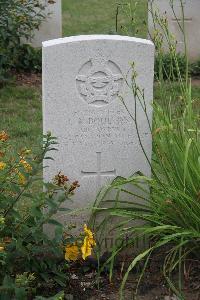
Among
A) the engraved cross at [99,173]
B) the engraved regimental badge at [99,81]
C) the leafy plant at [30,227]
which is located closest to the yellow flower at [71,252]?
the leafy plant at [30,227]

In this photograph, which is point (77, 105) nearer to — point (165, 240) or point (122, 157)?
point (122, 157)

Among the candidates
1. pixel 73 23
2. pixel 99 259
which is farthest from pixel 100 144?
pixel 73 23

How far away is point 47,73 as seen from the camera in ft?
12.9

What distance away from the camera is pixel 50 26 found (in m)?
9.11

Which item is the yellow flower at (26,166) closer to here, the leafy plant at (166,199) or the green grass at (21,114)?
the leafy plant at (166,199)

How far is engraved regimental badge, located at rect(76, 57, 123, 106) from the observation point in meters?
4.00

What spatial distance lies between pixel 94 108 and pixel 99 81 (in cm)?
15

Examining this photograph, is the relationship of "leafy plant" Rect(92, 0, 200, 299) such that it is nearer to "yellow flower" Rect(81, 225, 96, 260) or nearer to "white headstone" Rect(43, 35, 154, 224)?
"white headstone" Rect(43, 35, 154, 224)

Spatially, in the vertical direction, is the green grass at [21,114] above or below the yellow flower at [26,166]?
above

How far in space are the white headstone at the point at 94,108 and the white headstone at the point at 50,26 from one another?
5.12 m

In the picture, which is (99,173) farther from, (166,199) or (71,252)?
(71,252)

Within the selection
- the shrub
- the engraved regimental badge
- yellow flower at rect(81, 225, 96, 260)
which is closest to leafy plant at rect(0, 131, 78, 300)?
yellow flower at rect(81, 225, 96, 260)

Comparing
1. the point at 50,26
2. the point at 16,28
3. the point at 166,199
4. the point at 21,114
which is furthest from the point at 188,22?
the point at 166,199

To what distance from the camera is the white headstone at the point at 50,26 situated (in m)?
9.01
